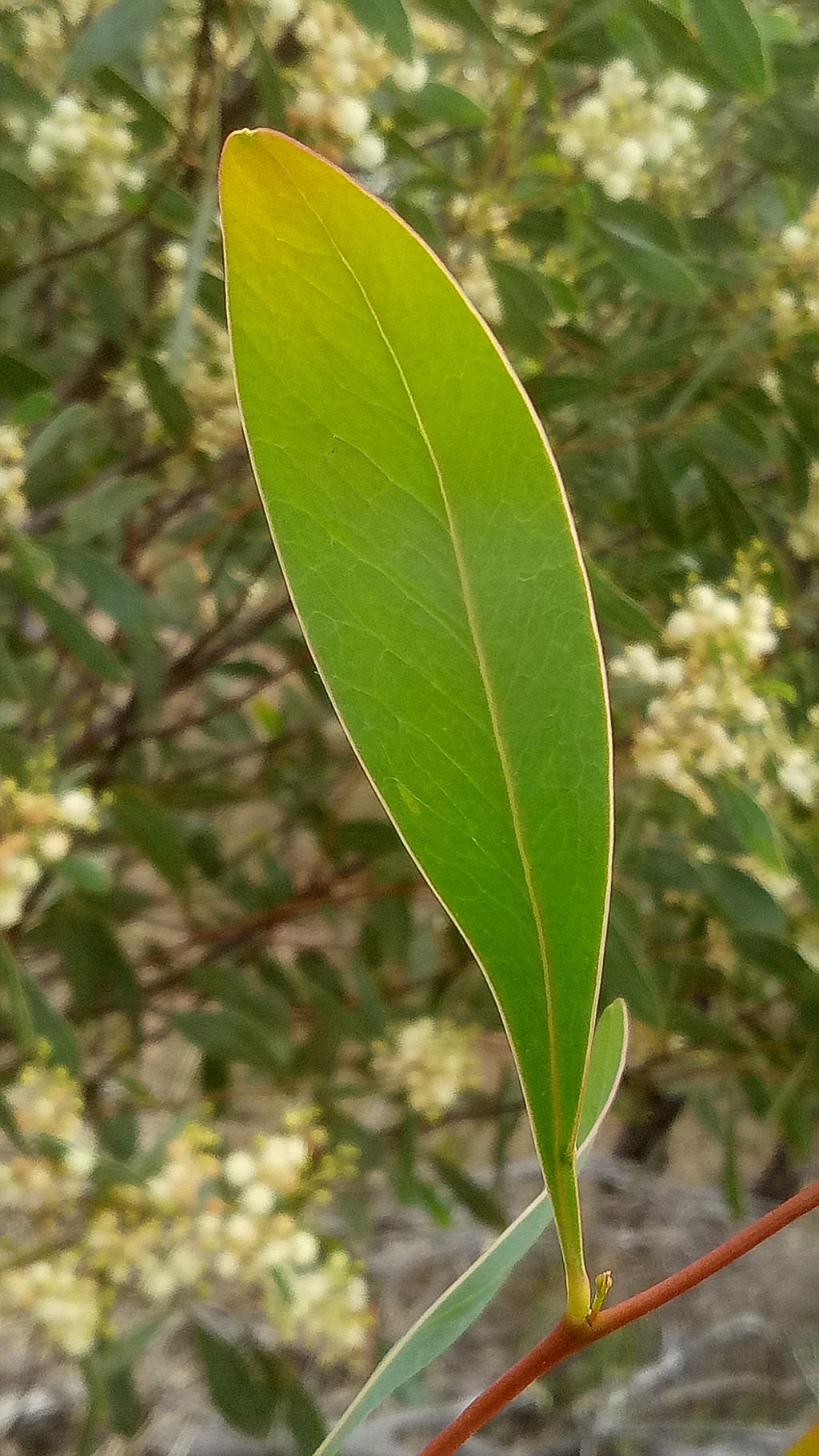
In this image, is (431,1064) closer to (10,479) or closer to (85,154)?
(10,479)

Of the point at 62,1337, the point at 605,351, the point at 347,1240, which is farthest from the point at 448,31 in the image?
the point at 347,1240

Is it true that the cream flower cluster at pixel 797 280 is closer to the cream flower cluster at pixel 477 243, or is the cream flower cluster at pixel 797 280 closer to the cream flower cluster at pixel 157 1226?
the cream flower cluster at pixel 477 243

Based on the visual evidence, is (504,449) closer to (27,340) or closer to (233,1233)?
(233,1233)

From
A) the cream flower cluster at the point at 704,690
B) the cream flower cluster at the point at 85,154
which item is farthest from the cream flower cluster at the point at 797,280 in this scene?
the cream flower cluster at the point at 85,154

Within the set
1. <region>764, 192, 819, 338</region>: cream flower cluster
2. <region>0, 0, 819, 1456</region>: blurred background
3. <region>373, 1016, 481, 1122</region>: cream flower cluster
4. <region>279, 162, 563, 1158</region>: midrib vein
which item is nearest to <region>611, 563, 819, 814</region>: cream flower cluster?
<region>0, 0, 819, 1456</region>: blurred background

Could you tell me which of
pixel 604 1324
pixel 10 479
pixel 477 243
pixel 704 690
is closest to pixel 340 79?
pixel 477 243

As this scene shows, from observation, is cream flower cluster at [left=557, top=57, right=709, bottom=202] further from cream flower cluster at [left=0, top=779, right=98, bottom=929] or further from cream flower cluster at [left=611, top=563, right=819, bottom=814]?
cream flower cluster at [left=0, top=779, right=98, bottom=929]
